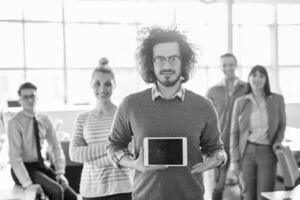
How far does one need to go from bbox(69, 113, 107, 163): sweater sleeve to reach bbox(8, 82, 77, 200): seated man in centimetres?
137

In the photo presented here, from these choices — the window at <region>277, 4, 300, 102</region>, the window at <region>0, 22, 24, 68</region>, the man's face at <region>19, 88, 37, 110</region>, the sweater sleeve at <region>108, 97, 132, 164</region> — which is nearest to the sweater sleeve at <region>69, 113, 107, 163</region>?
the sweater sleeve at <region>108, 97, 132, 164</region>

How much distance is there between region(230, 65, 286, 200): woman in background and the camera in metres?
3.66

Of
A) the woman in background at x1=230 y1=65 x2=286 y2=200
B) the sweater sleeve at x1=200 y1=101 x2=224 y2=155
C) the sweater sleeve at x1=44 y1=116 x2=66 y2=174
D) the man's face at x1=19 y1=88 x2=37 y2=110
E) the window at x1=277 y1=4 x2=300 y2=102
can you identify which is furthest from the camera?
the window at x1=277 y1=4 x2=300 y2=102

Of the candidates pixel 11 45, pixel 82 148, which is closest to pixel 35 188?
pixel 82 148

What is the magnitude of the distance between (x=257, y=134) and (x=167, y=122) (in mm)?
2249

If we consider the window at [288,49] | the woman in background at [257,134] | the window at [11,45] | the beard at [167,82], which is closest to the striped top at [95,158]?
the beard at [167,82]

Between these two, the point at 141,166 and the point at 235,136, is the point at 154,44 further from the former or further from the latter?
the point at 235,136

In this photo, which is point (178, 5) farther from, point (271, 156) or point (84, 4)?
point (271, 156)

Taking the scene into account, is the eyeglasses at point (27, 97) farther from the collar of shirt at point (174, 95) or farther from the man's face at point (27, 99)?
the collar of shirt at point (174, 95)

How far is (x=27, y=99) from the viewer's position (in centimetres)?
407

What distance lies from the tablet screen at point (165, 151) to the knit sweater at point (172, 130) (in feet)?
0.14

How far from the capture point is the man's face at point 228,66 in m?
4.23

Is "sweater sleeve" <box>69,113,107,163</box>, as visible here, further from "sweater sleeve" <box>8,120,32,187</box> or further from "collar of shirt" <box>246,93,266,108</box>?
"collar of shirt" <box>246,93,266,108</box>

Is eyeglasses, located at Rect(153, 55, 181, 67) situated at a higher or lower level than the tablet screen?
higher
